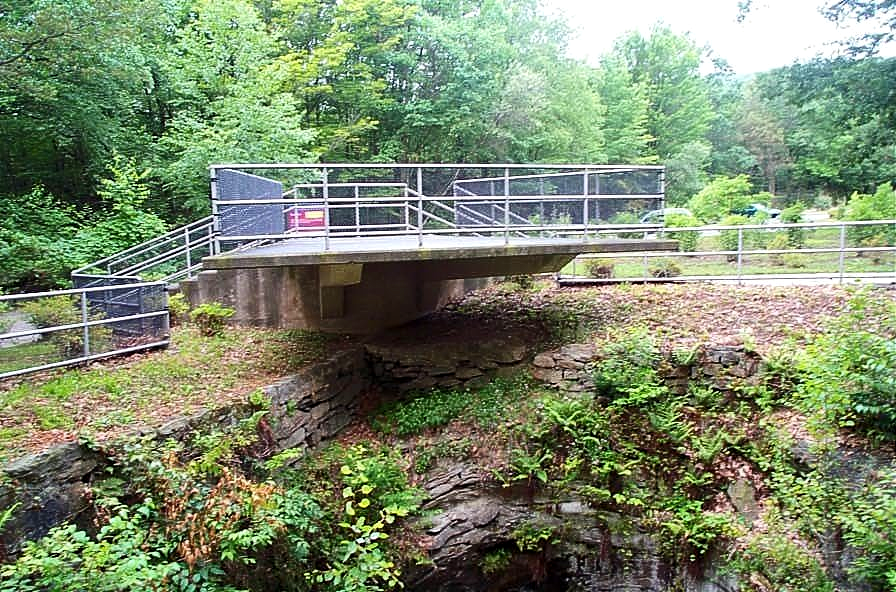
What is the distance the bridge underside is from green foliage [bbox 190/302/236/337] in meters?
0.52

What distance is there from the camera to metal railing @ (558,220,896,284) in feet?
37.3

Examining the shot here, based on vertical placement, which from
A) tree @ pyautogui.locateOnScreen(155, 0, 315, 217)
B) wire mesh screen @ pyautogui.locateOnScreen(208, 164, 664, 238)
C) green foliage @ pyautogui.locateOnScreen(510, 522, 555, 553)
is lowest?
green foliage @ pyautogui.locateOnScreen(510, 522, 555, 553)

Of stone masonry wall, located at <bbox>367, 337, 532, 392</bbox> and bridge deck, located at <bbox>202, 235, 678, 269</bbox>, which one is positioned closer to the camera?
bridge deck, located at <bbox>202, 235, 678, 269</bbox>

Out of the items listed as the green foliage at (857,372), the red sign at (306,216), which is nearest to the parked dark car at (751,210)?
the green foliage at (857,372)

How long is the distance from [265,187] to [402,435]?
450cm

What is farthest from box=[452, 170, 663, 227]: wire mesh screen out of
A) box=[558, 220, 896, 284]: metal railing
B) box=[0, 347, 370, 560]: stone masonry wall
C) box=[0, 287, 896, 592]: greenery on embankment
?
box=[0, 347, 370, 560]: stone masonry wall

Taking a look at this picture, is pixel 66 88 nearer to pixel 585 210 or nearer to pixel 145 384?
pixel 145 384

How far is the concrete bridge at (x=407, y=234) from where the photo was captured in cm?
750

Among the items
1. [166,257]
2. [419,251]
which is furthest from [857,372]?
[166,257]

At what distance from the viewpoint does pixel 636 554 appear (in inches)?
292

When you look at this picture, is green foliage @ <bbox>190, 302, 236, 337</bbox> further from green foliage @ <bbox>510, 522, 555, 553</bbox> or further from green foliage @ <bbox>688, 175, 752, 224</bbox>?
green foliage @ <bbox>688, 175, 752, 224</bbox>

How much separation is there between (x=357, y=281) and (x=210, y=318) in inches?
97.9

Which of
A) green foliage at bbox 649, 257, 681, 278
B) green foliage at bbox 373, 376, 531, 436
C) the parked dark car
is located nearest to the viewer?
green foliage at bbox 373, 376, 531, 436

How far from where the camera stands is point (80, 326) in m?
6.80
